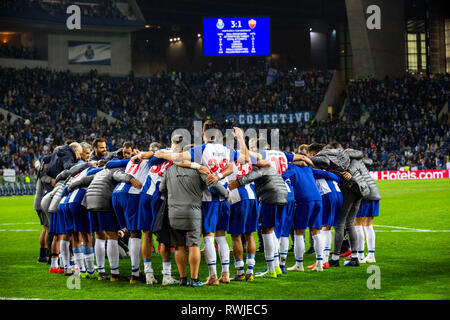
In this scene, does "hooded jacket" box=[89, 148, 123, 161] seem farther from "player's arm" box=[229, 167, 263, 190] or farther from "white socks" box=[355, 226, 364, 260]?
"white socks" box=[355, 226, 364, 260]

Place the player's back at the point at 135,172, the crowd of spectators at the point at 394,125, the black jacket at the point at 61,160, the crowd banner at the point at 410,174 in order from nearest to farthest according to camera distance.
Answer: the player's back at the point at 135,172
the black jacket at the point at 61,160
the crowd banner at the point at 410,174
the crowd of spectators at the point at 394,125

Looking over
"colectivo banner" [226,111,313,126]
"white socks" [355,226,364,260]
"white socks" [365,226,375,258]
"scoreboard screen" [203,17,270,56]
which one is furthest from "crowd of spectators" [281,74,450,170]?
"white socks" [355,226,364,260]

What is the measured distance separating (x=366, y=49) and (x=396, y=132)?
394 inches

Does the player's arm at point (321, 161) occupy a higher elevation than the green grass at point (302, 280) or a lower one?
higher

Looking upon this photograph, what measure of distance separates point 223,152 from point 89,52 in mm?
51035

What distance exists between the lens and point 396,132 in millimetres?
52031

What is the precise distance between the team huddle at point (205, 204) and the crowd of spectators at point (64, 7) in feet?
146

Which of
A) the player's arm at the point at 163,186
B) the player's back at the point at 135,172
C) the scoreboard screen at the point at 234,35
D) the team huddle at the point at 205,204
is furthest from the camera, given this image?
the scoreboard screen at the point at 234,35

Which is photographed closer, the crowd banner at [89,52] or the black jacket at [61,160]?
the black jacket at [61,160]

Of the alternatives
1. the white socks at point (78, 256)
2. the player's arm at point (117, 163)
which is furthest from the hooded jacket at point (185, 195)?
the white socks at point (78, 256)

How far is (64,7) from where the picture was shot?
57250mm

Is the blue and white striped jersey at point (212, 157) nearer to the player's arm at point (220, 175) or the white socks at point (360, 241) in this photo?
the player's arm at point (220, 175)

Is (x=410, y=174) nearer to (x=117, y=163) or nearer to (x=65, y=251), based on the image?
(x=65, y=251)

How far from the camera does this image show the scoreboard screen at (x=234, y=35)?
56.6m
